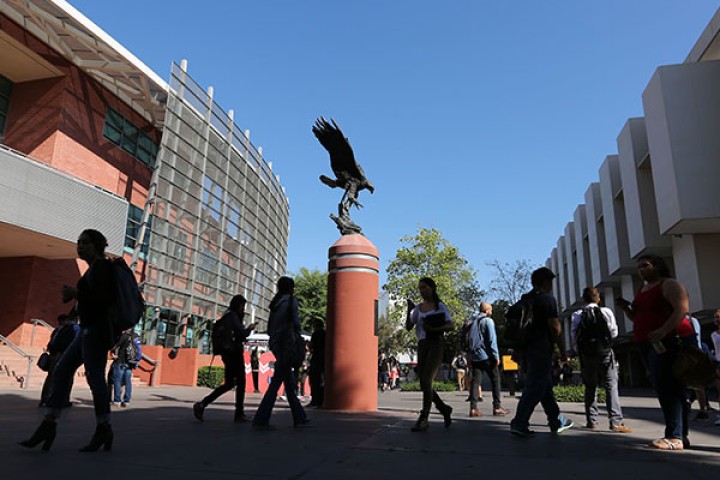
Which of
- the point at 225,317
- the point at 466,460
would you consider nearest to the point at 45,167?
the point at 225,317

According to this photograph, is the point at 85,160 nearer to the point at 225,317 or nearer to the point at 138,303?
the point at 225,317

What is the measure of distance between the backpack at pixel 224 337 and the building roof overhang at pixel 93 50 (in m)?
16.8

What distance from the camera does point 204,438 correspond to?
451 centimetres

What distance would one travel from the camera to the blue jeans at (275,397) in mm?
5352

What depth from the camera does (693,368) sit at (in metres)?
4.13

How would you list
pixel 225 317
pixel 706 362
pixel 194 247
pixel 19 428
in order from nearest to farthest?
pixel 706 362
pixel 19 428
pixel 225 317
pixel 194 247

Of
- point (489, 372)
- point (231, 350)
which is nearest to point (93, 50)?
point (231, 350)

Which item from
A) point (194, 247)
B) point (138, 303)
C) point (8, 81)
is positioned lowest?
point (138, 303)

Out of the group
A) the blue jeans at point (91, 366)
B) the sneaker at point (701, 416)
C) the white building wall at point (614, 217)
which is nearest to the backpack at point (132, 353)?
the blue jeans at point (91, 366)

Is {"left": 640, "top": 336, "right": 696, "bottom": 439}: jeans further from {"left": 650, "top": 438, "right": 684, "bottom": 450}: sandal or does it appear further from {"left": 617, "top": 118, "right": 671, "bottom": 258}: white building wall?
{"left": 617, "top": 118, "right": 671, "bottom": 258}: white building wall

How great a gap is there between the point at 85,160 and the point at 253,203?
40.3 feet

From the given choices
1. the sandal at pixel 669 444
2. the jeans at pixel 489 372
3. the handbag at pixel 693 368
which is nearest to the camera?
the handbag at pixel 693 368

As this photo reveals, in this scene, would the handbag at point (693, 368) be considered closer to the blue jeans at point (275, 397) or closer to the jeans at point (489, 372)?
the blue jeans at point (275, 397)

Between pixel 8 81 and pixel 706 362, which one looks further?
pixel 8 81
